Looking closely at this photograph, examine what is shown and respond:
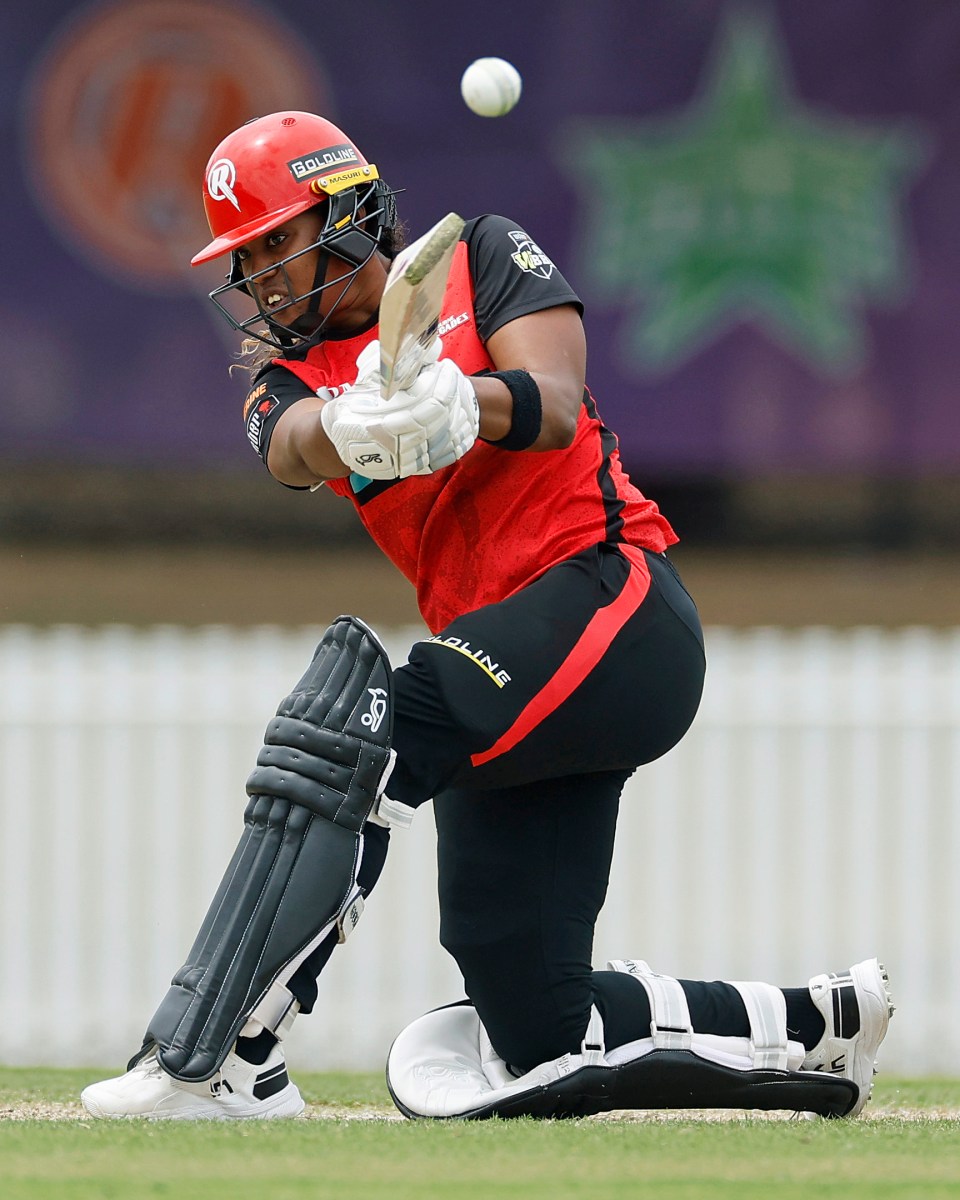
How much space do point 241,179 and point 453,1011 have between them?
4.66 ft

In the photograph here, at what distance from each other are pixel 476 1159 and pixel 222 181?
5.01 feet

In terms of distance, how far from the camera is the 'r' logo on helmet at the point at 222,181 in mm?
2850

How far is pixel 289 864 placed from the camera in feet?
8.37

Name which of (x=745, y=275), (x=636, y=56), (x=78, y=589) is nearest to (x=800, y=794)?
(x=745, y=275)

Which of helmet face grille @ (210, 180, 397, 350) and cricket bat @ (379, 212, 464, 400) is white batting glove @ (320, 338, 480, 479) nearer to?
cricket bat @ (379, 212, 464, 400)

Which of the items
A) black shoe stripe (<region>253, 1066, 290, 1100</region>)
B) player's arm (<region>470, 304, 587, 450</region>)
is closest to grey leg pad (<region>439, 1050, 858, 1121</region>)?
black shoe stripe (<region>253, 1066, 290, 1100</region>)

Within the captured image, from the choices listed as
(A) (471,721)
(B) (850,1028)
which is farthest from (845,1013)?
(A) (471,721)

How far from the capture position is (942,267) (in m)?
8.06

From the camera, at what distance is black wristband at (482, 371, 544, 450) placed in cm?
262

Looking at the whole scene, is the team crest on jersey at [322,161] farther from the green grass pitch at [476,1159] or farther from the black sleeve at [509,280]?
the green grass pitch at [476,1159]

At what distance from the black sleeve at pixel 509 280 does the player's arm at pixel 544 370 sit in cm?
2

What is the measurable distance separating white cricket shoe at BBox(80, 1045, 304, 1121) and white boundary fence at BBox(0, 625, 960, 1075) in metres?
2.45

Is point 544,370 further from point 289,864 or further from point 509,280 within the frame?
point 289,864

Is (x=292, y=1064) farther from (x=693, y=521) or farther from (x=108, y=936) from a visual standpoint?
(x=693, y=521)
